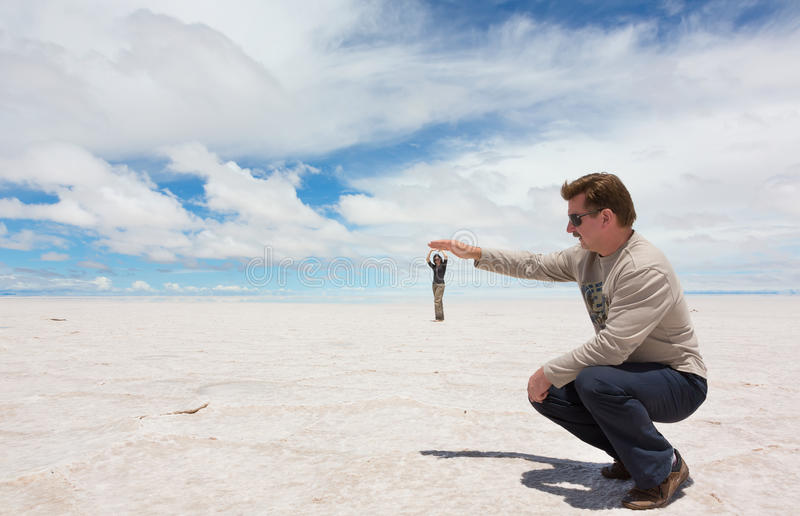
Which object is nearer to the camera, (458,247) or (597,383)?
(597,383)

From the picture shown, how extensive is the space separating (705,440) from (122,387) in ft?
13.6

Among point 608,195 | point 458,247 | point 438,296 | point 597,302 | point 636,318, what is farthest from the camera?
point 438,296

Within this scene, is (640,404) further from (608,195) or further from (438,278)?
(438,278)

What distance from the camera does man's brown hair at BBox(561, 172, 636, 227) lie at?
1.93 metres

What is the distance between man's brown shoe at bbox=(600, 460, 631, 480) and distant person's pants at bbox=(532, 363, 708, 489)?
0.28 meters

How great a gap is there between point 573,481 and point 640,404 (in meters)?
0.57

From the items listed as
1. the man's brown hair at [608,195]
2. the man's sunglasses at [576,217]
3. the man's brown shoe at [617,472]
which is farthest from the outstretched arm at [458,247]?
the man's brown shoe at [617,472]

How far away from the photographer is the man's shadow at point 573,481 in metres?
1.97

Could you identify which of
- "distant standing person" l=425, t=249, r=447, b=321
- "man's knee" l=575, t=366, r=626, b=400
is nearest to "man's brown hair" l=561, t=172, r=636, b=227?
"man's knee" l=575, t=366, r=626, b=400

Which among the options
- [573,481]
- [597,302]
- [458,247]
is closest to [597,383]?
[597,302]

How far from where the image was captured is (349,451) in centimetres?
251

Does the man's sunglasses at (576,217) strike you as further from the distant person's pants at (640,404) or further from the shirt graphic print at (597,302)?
the distant person's pants at (640,404)

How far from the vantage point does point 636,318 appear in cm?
178

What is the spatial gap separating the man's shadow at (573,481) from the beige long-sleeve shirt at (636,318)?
1.65 feet
